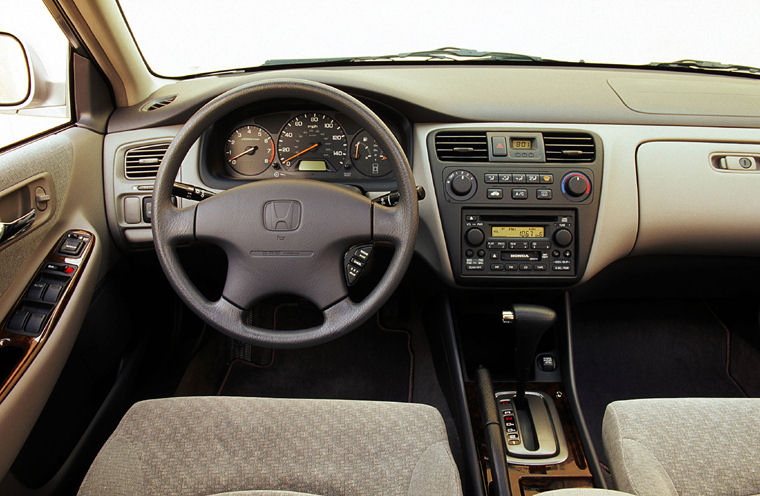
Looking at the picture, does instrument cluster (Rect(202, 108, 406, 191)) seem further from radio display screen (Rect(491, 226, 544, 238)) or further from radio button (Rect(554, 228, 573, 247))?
radio button (Rect(554, 228, 573, 247))

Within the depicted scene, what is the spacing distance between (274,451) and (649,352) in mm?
1599

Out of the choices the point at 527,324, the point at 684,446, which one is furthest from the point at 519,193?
the point at 684,446

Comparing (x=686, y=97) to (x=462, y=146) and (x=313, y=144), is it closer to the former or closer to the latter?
(x=462, y=146)

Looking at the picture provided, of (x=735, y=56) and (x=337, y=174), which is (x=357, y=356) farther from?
(x=735, y=56)

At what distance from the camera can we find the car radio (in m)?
1.37

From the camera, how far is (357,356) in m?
2.01

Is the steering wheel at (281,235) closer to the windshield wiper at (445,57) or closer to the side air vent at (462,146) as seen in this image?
the side air vent at (462,146)

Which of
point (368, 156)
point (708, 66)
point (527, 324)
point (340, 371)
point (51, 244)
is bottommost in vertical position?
point (340, 371)

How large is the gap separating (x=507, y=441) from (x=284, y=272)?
776 millimetres

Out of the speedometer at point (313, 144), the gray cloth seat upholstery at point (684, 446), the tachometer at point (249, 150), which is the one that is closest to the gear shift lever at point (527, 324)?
the gray cloth seat upholstery at point (684, 446)

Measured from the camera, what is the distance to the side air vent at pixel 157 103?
1489 millimetres

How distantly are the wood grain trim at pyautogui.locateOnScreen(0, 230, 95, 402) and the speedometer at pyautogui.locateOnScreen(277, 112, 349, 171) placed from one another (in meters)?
0.60

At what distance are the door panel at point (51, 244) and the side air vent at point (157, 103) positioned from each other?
16 cm

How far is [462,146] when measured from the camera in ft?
4.49
